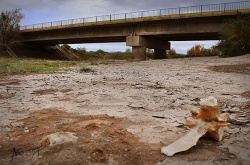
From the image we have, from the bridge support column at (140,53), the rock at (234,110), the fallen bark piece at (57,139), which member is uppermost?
the bridge support column at (140,53)

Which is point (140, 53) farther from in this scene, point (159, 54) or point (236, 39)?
point (236, 39)

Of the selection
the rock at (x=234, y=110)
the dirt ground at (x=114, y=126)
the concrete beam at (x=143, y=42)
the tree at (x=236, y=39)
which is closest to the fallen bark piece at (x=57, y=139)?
the dirt ground at (x=114, y=126)

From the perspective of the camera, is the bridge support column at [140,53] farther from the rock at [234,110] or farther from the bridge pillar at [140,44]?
the rock at [234,110]

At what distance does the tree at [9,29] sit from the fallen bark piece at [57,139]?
39155 mm

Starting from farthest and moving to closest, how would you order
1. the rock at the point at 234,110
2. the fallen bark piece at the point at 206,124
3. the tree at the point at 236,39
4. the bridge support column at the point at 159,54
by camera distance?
the bridge support column at the point at 159,54 → the tree at the point at 236,39 → the rock at the point at 234,110 → the fallen bark piece at the point at 206,124

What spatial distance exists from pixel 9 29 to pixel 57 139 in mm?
40155

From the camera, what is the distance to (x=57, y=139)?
111 inches

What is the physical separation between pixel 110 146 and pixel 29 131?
3.97 feet

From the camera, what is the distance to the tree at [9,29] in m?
37.8

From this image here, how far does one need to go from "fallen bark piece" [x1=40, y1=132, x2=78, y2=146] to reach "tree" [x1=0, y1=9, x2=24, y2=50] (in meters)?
39.2

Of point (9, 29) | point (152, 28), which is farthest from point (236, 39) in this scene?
point (9, 29)

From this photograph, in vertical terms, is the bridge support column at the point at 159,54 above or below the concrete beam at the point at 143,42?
below

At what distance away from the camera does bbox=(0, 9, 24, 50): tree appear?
124ft

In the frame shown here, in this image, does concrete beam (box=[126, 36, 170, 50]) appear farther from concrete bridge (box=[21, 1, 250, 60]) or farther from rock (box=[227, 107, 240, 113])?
rock (box=[227, 107, 240, 113])
